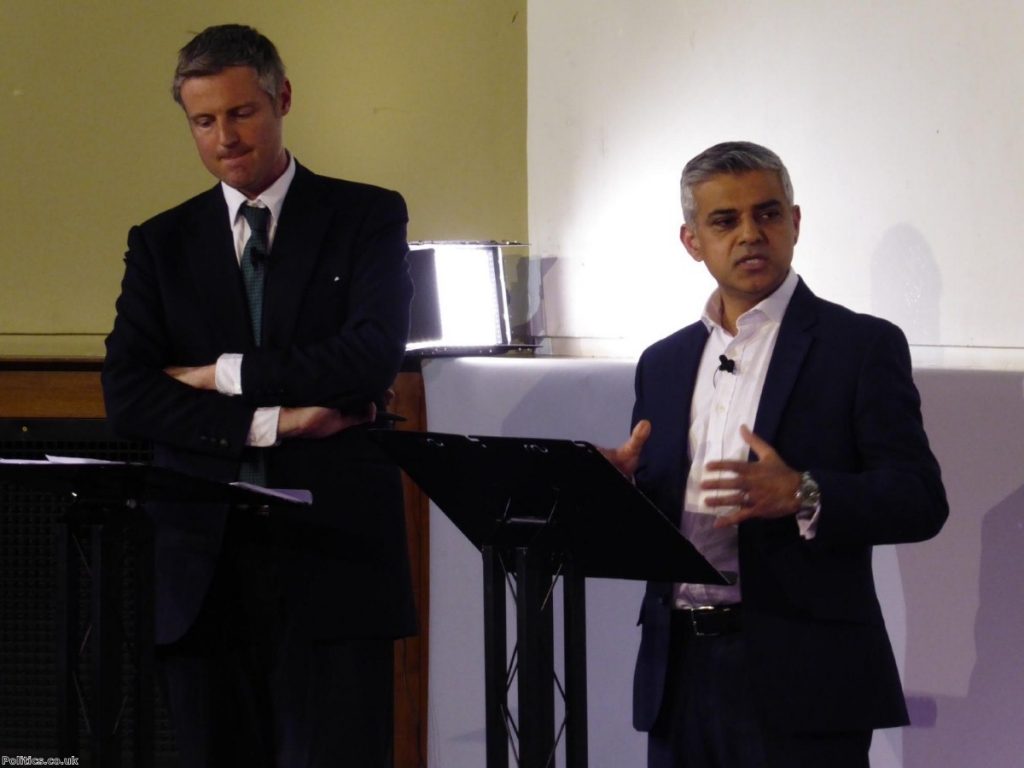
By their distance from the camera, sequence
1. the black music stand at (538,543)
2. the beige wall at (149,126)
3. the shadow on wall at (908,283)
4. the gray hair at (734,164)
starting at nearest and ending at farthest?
the black music stand at (538,543)
the gray hair at (734,164)
the shadow on wall at (908,283)
the beige wall at (149,126)

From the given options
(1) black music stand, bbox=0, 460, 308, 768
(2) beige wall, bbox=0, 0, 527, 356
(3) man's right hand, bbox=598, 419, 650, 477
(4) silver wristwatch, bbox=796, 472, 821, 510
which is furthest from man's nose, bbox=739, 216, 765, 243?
(2) beige wall, bbox=0, 0, 527, 356

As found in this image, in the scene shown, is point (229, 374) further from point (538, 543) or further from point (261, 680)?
point (538, 543)

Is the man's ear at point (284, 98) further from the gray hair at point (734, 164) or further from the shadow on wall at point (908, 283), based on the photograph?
the shadow on wall at point (908, 283)

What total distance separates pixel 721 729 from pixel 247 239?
133 cm

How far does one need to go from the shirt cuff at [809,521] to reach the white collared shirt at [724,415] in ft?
0.60

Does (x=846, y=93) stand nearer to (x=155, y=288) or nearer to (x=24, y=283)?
(x=155, y=288)

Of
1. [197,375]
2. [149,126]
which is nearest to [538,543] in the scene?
[197,375]

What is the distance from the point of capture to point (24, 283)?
457cm

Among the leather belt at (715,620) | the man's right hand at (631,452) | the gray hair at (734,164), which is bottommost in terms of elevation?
the leather belt at (715,620)

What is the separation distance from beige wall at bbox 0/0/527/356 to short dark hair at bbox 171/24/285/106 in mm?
1775

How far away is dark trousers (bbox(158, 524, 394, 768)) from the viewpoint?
2.63 m

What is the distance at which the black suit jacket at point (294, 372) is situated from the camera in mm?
2648

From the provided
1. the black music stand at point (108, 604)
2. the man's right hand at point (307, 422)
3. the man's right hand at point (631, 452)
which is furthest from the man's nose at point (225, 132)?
the man's right hand at point (631, 452)

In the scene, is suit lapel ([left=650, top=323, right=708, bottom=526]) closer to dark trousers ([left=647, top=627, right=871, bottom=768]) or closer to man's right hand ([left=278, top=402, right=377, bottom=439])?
dark trousers ([left=647, top=627, right=871, bottom=768])
